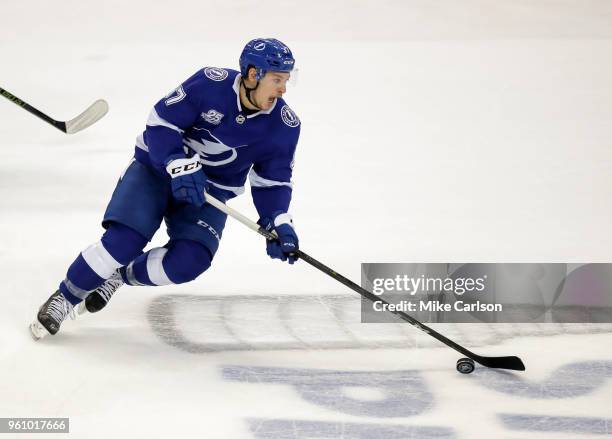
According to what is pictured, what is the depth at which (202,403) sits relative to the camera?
3.66 metres

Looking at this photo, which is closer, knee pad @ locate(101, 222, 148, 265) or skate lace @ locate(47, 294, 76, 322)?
knee pad @ locate(101, 222, 148, 265)

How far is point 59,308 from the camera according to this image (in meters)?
4.11

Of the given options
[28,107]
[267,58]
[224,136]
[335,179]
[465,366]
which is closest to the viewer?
[267,58]

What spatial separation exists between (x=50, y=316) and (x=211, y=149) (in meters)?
0.87

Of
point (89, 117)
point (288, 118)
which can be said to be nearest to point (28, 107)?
point (89, 117)

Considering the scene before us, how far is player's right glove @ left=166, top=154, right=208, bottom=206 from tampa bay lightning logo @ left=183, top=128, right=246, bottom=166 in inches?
6.6

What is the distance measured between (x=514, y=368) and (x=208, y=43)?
4.78 m

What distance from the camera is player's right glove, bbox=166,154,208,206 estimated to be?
3896 mm

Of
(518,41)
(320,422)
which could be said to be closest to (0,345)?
(320,422)

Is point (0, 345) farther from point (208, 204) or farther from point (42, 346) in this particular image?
point (208, 204)

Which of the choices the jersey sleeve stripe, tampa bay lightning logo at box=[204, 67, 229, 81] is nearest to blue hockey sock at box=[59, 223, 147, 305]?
the jersey sleeve stripe

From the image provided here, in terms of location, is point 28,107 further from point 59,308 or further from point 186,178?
point 186,178

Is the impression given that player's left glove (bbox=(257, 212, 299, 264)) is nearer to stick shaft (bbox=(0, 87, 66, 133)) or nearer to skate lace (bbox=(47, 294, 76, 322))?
skate lace (bbox=(47, 294, 76, 322))

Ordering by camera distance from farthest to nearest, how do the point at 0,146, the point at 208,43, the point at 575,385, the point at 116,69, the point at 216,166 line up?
the point at 208,43 < the point at 116,69 < the point at 0,146 < the point at 216,166 < the point at 575,385
